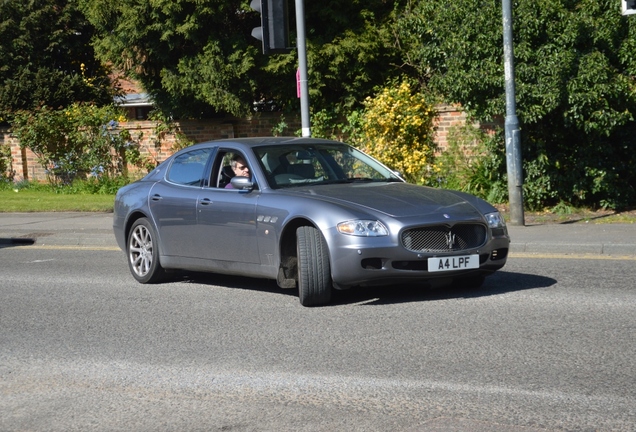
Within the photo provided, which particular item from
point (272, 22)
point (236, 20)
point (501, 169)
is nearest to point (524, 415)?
point (272, 22)

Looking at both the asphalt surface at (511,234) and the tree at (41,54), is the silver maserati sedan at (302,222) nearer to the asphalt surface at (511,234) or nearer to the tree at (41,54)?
the asphalt surface at (511,234)

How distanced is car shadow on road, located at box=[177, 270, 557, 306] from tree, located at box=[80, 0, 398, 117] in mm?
10554

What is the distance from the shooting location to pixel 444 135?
1966 cm

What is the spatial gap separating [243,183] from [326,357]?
2.96 meters

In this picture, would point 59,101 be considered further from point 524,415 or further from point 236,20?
point 524,415

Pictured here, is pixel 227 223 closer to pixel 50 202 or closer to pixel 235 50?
pixel 235 50

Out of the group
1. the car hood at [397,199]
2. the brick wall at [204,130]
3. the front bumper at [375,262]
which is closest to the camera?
the front bumper at [375,262]

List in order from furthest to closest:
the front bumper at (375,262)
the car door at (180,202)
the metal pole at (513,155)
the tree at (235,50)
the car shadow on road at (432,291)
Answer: the tree at (235,50)
the metal pole at (513,155)
the car door at (180,202)
the car shadow on road at (432,291)
the front bumper at (375,262)

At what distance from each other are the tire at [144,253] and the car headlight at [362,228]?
2.88 m

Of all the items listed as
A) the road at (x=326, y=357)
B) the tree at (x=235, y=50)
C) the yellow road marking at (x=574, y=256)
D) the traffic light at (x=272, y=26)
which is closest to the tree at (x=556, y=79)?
the traffic light at (x=272, y=26)

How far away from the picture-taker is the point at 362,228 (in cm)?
845

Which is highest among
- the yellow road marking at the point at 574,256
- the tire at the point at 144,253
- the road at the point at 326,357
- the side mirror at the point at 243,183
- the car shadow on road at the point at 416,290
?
the side mirror at the point at 243,183

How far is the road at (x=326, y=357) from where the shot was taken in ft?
18.0

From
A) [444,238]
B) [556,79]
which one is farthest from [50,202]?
[444,238]
